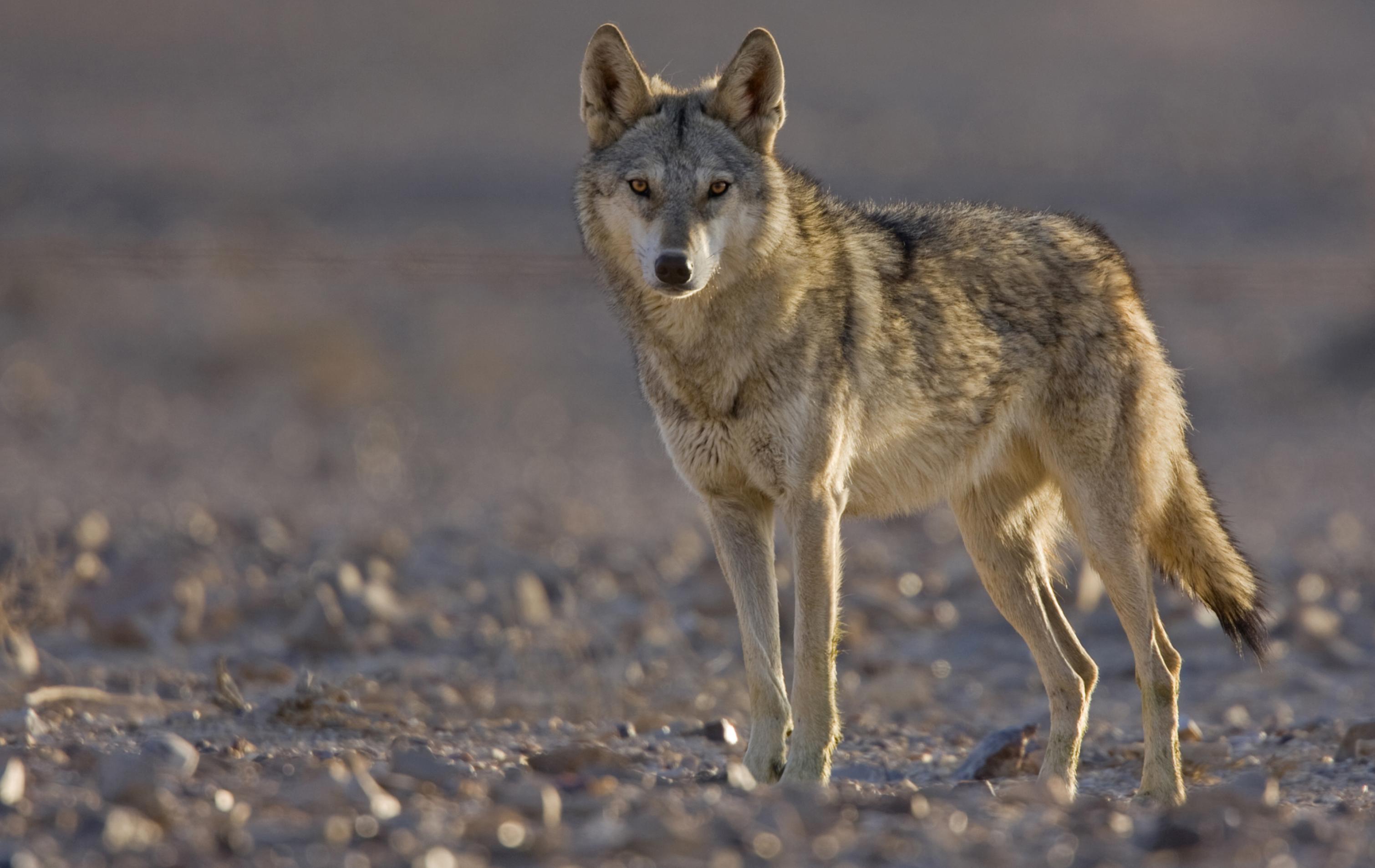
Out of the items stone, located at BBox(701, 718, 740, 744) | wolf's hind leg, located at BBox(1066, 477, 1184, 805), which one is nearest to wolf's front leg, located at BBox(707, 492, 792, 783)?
stone, located at BBox(701, 718, 740, 744)

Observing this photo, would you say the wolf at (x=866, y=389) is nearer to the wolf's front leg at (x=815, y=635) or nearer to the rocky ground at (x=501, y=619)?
the wolf's front leg at (x=815, y=635)

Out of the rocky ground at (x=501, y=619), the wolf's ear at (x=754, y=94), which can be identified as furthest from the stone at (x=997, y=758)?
the wolf's ear at (x=754, y=94)

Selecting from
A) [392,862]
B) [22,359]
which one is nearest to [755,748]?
[392,862]

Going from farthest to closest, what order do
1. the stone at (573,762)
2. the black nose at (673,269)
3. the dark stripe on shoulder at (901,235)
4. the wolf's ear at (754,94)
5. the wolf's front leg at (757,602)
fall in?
the dark stripe on shoulder at (901,235) < the wolf's ear at (754,94) < the wolf's front leg at (757,602) < the black nose at (673,269) < the stone at (573,762)

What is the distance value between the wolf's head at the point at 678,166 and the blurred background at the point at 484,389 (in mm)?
2321

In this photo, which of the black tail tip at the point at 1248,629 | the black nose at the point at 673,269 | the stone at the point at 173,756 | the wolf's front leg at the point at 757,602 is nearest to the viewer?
the stone at the point at 173,756

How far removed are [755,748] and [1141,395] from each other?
206 centimetres

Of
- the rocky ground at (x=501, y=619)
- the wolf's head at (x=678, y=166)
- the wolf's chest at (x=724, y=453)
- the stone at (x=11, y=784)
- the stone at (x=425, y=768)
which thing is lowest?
the rocky ground at (x=501, y=619)

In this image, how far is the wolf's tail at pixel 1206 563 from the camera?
6098 mm

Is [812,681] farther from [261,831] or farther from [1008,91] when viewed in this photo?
[1008,91]

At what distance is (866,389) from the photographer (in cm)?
558

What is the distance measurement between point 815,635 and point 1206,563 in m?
1.86

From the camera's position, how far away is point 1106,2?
6044 centimetres

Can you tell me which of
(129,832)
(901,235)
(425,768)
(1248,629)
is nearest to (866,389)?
(901,235)
